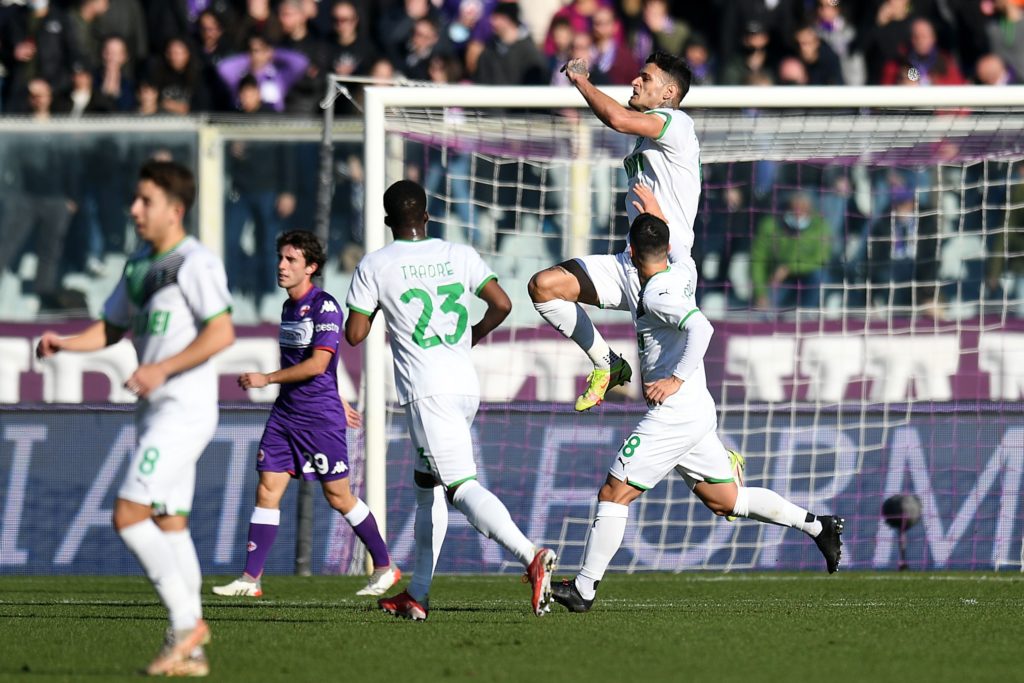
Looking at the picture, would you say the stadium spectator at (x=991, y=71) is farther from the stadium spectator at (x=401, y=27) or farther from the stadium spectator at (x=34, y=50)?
the stadium spectator at (x=34, y=50)

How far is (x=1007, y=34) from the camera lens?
55.9 ft

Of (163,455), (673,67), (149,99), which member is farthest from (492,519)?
(149,99)

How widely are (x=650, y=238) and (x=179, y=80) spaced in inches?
368

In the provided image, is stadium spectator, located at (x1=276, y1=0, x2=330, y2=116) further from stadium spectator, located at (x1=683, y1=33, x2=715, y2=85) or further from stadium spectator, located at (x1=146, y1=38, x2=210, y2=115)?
stadium spectator, located at (x1=683, y1=33, x2=715, y2=85)

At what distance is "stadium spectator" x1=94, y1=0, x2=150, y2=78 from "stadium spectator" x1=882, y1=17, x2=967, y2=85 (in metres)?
7.59

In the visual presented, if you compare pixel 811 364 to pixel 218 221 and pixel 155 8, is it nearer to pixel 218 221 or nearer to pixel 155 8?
pixel 218 221

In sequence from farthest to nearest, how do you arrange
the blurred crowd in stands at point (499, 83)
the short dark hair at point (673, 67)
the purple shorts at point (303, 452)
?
the blurred crowd in stands at point (499, 83), the purple shorts at point (303, 452), the short dark hair at point (673, 67)

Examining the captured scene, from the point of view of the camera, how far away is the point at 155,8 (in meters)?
17.9

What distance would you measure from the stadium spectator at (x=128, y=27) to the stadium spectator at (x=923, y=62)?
759cm

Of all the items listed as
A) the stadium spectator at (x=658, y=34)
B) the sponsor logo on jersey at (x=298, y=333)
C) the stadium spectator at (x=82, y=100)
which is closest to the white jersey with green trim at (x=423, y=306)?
the sponsor logo on jersey at (x=298, y=333)

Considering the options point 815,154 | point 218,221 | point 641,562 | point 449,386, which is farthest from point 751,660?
point 218,221

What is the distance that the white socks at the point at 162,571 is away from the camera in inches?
257

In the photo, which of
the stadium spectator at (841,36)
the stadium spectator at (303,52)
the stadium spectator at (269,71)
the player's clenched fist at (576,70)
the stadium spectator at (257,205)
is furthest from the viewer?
the stadium spectator at (841,36)

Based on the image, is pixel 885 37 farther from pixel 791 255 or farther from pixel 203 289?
pixel 203 289
